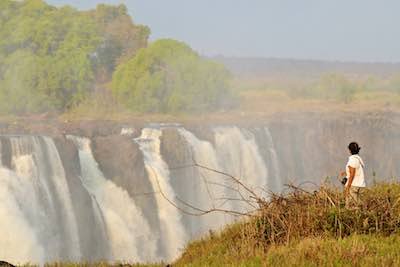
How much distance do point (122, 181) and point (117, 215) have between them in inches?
88.0

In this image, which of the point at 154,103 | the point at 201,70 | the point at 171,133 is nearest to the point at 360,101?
the point at 201,70

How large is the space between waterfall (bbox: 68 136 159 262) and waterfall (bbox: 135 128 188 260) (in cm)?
87

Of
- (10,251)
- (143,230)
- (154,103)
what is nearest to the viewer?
(10,251)

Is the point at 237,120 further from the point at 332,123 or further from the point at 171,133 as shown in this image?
the point at 171,133

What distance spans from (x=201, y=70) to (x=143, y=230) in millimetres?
33572

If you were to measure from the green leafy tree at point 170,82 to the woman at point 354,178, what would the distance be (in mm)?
47919

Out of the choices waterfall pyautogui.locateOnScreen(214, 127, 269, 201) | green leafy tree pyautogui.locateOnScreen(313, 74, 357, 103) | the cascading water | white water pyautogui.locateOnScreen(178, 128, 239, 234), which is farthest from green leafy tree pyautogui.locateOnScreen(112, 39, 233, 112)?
the cascading water

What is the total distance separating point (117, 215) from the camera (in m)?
31.2

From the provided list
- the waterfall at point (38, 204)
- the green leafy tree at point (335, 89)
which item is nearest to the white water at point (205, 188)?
the waterfall at point (38, 204)

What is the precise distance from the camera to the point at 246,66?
146 meters

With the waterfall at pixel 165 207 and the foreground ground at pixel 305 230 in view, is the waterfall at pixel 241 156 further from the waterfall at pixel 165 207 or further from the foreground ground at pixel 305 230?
the foreground ground at pixel 305 230

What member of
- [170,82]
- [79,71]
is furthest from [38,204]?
[79,71]

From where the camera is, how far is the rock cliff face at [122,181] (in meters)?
27.6

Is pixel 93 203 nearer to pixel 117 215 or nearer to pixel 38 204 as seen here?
pixel 117 215
